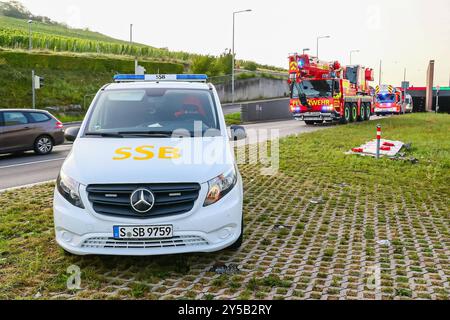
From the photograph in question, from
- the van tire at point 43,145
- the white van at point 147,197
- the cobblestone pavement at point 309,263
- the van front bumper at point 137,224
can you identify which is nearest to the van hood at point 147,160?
the white van at point 147,197

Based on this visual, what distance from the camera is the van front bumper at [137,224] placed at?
4.64 m

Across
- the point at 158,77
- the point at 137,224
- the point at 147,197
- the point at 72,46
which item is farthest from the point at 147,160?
the point at 72,46

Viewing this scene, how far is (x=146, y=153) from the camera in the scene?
5.13 metres

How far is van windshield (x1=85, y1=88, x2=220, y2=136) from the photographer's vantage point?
5914mm

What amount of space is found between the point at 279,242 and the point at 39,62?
37.5 m

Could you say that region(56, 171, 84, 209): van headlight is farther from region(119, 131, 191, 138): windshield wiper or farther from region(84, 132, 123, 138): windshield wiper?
region(119, 131, 191, 138): windshield wiper

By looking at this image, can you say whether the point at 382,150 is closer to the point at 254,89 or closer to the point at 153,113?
the point at 153,113

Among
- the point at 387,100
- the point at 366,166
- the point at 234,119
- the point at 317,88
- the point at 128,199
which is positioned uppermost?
the point at 317,88

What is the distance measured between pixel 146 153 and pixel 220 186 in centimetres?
85

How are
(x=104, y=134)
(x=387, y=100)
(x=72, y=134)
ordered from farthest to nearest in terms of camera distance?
(x=387, y=100)
(x=72, y=134)
(x=104, y=134)

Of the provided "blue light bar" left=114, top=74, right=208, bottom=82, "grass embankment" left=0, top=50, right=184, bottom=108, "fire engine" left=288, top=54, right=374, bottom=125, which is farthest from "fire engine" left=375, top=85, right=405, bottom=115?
"blue light bar" left=114, top=74, right=208, bottom=82

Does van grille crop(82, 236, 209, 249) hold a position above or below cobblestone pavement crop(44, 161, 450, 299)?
above

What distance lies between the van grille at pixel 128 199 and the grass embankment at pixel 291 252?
649 millimetres

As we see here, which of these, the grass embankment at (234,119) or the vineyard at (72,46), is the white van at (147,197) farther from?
the vineyard at (72,46)
